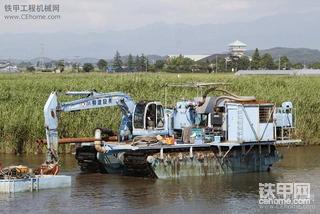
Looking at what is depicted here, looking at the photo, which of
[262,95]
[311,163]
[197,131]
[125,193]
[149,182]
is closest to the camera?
[125,193]

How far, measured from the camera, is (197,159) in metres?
25.5

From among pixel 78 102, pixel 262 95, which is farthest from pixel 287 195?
pixel 262 95

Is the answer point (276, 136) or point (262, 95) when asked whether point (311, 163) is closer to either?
point (276, 136)

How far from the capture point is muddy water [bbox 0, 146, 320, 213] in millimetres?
19969

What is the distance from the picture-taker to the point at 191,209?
2003 centimetres

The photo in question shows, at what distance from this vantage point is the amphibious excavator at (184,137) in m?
24.8

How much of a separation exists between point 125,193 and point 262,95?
16993 mm

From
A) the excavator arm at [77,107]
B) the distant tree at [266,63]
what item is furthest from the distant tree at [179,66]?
the excavator arm at [77,107]

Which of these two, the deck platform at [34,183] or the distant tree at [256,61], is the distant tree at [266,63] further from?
the deck platform at [34,183]

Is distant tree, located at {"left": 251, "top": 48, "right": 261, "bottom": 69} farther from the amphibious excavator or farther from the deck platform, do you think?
the deck platform

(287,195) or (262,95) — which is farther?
(262,95)

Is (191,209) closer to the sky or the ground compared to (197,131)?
closer to the ground

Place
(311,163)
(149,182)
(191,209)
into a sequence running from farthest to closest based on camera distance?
(311,163), (149,182), (191,209)

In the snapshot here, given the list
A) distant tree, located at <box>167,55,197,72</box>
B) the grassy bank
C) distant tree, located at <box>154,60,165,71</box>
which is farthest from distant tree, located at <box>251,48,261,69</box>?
the grassy bank
